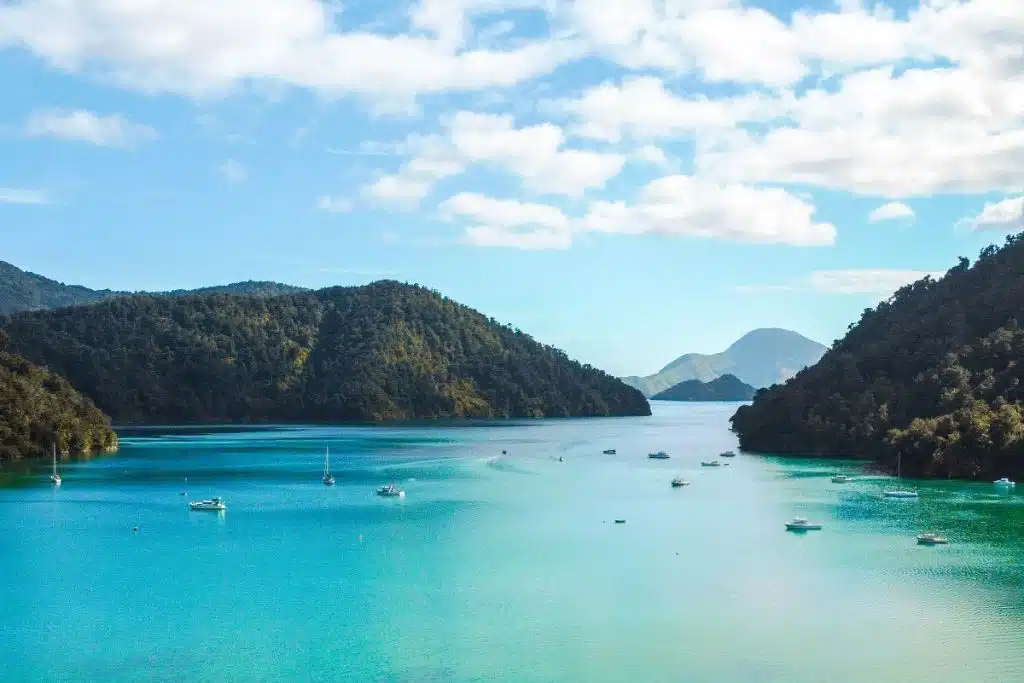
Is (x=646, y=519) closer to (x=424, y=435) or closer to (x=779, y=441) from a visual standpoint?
(x=779, y=441)

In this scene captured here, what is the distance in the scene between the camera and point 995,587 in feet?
145

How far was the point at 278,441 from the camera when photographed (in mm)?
145250

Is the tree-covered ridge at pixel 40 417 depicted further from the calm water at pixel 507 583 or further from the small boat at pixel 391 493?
the small boat at pixel 391 493

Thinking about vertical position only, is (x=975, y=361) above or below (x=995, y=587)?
above

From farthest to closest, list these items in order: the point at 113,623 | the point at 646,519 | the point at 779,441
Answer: the point at 779,441, the point at 646,519, the point at 113,623

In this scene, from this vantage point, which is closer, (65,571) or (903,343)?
(65,571)

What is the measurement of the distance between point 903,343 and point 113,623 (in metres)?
93.2

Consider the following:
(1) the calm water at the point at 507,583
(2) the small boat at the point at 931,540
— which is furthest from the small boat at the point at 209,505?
(2) the small boat at the point at 931,540

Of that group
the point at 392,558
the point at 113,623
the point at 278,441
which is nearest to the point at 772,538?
the point at 392,558

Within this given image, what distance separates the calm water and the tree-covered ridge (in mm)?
22227

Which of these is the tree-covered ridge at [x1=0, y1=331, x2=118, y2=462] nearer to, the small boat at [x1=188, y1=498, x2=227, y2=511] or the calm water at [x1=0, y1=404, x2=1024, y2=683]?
the calm water at [x1=0, y1=404, x2=1024, y2=683]

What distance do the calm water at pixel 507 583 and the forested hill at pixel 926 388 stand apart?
7.10m

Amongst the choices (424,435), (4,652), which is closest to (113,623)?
(4,652)

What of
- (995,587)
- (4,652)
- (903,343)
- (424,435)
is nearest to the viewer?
(4,652)
